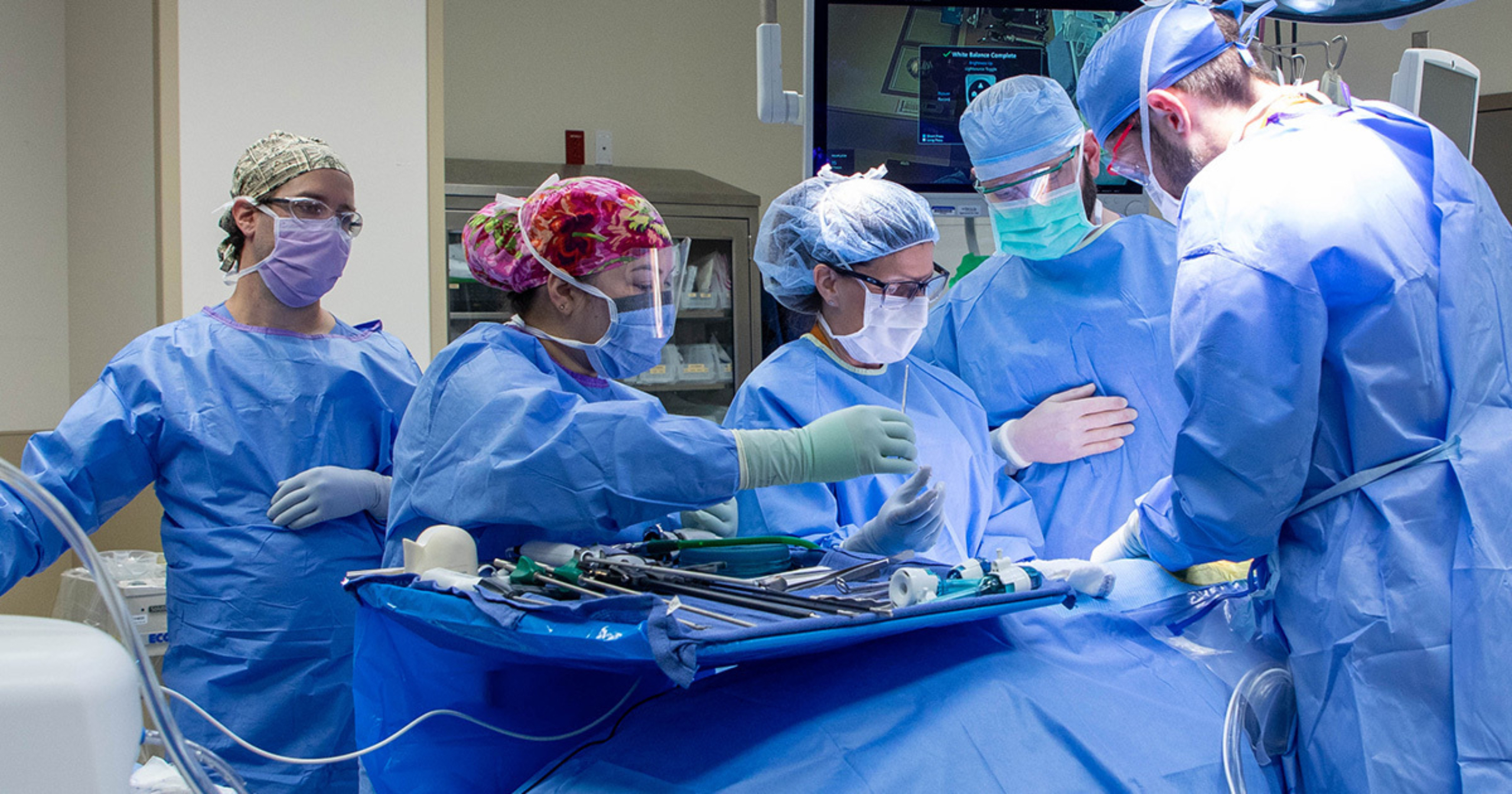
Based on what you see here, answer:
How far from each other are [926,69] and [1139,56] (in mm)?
1239

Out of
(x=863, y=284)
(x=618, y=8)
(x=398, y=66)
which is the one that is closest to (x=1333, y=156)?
(x=863, y=284)

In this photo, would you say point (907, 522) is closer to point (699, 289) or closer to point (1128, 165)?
point (1128, 165)

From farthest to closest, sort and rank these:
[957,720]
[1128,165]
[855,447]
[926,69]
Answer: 1. [926,69]
2. [1128,165]
3. [855,447]
4. [957,720]

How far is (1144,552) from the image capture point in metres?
→ 1.51

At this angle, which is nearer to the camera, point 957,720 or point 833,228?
point 957,720

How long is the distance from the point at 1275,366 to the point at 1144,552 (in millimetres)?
439

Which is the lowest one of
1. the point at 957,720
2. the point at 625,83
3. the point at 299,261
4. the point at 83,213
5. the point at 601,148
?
the point at 957,720

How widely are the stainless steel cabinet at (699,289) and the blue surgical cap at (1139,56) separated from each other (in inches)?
93.6

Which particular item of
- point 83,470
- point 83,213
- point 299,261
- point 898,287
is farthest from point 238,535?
point 83,213

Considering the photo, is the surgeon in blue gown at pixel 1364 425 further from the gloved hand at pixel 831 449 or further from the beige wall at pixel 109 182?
the beige wall at pixel 109 182

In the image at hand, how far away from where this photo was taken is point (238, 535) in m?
1.78

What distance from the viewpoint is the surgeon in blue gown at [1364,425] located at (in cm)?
109

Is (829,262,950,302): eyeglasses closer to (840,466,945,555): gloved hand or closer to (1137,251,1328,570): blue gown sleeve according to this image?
(840,466,945,555): gloved hand

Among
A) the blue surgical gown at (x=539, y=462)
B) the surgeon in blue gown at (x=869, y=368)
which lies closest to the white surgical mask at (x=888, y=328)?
the surgeon in blue gown at (x=869, y=368)
